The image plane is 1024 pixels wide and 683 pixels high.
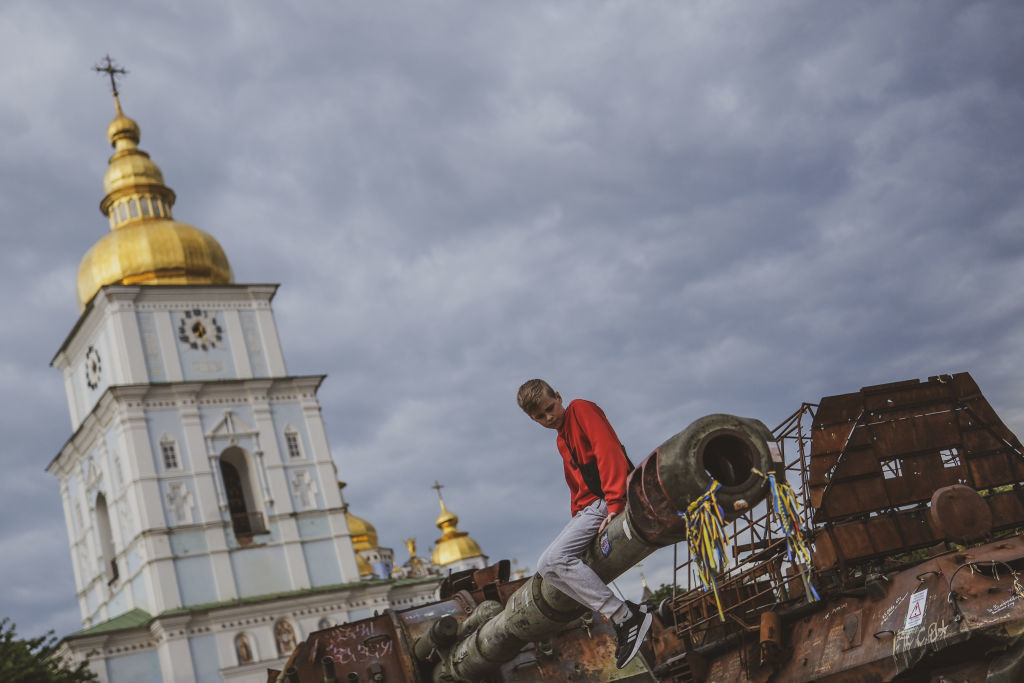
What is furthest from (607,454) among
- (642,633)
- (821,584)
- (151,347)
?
(151,347)

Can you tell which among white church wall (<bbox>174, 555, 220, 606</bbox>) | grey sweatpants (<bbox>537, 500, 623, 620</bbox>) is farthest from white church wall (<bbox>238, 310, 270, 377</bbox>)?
grey sweatpants (<bbox>537, 500, 623, 620</bbox>)

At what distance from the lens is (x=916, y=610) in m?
9.60

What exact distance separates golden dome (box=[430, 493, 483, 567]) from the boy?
7012 centimetres

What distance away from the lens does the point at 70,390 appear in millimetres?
49656

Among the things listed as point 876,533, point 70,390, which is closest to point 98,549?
point 70,390

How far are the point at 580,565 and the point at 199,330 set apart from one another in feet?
133

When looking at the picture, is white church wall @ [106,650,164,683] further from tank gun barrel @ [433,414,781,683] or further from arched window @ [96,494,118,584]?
tank gun barrel @ [433,414,781,683]

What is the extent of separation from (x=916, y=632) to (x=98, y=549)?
42.6m

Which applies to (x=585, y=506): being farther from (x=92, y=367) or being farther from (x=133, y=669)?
(x=92, y=367)

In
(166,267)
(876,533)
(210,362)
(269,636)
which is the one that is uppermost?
(166,267)

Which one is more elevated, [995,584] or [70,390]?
[70,390]

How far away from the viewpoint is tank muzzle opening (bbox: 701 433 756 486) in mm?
5910

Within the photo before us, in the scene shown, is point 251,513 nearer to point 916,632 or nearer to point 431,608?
point 431,608

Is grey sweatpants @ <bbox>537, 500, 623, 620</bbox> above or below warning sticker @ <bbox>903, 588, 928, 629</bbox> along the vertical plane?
above
